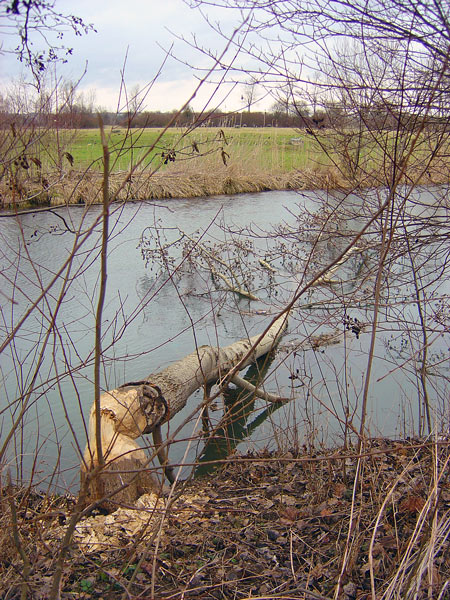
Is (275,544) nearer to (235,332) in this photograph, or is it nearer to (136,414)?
(136,414)

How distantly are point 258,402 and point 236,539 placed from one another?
3.13 meters

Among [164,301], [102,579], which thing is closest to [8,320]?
[164,301]

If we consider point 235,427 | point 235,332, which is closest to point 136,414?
point 235,427

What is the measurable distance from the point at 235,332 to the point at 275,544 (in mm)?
4077

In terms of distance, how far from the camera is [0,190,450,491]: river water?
11.1 ft

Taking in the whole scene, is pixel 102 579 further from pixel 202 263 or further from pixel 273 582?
pixel 202 263

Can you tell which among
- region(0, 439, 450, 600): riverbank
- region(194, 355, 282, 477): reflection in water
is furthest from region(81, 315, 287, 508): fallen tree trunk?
region(194, 355, 282, 477): reflection in water

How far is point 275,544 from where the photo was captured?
2.54m

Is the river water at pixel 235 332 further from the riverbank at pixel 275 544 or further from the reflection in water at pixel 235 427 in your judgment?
the riverbank at pixel 275 544

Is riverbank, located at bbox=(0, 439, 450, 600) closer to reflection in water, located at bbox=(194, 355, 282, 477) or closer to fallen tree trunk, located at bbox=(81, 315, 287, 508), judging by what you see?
fallen tree trunk, located at bbox=(81, 315, 287, 508)

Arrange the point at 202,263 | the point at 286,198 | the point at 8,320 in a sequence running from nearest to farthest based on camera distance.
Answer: the point at 8,320 → the point at 202,263 → the point at 286,198

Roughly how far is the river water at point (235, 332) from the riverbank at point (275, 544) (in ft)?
1.00

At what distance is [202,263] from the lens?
8609 millimetres

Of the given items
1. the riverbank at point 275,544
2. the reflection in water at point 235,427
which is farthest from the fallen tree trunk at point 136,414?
the reflection in water at point 235,427
